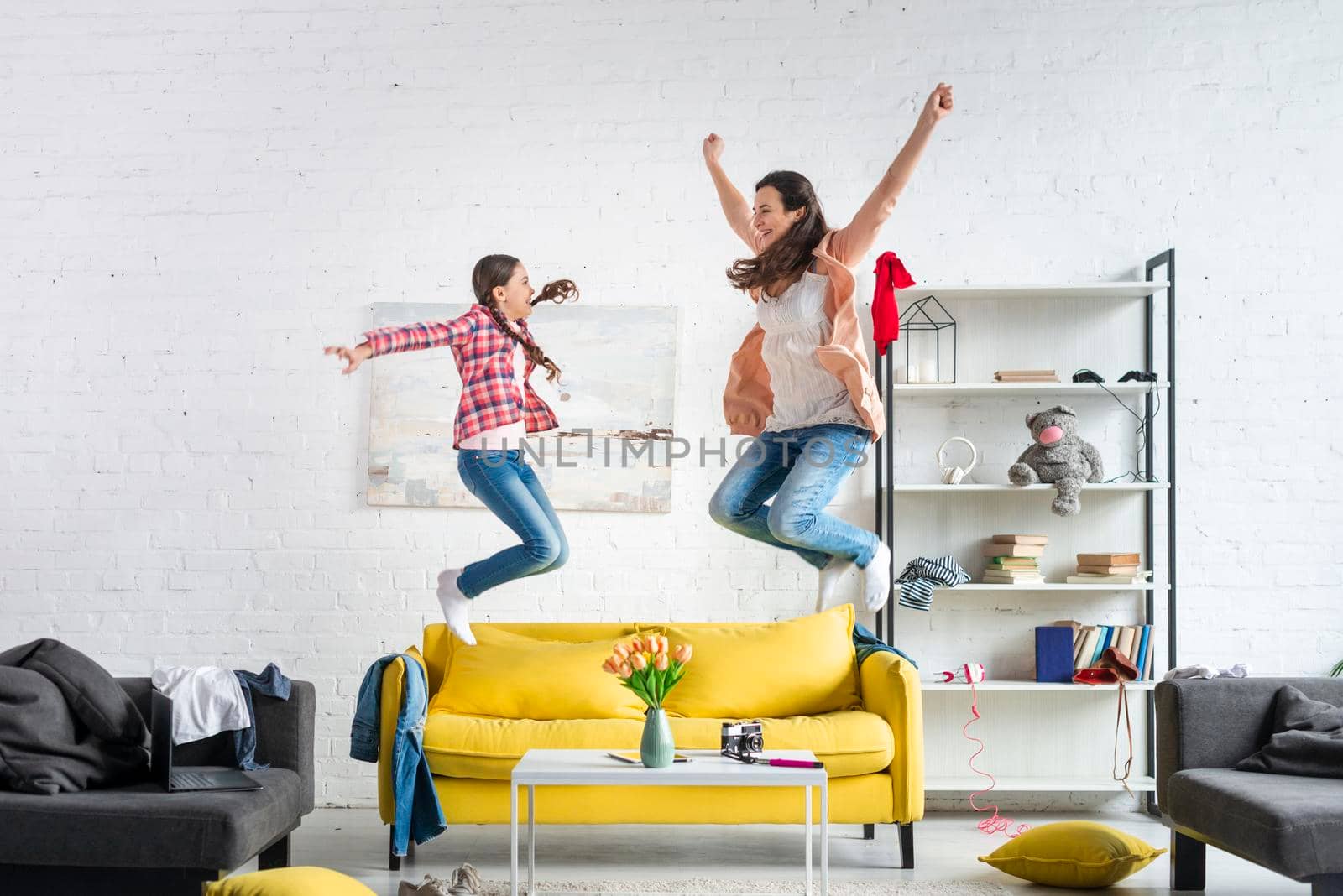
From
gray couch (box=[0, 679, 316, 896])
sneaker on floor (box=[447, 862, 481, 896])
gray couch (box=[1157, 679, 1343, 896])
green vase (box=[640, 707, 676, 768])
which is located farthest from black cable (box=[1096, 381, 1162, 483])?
gray couch (box=[0, 679, 316, 896])

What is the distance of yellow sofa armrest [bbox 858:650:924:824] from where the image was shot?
3.98m

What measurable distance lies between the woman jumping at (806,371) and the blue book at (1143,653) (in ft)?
5.99

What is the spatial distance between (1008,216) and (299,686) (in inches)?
135

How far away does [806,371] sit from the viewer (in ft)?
11.2

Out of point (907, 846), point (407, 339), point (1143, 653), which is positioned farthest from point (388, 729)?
point (1143, 653)

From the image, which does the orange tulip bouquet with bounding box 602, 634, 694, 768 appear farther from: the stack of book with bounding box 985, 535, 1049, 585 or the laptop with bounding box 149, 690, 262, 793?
the stack of book with bounding box 985, 535, 1049, 585

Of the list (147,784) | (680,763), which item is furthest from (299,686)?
(680,763)

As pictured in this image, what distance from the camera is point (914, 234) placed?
5133 millimetres

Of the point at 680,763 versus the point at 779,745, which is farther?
the point at 779,745

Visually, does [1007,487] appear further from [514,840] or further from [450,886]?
[450,886]

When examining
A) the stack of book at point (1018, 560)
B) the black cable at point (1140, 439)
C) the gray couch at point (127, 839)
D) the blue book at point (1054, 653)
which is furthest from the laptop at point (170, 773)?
the black cable at point (1140, 439)

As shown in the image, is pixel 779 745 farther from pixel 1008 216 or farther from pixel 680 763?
pixel 1008 216

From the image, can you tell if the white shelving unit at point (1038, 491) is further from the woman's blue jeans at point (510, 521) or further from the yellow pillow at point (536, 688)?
the woman's blue jeans at point (510, 521)

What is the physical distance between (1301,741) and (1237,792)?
1.34 feet
